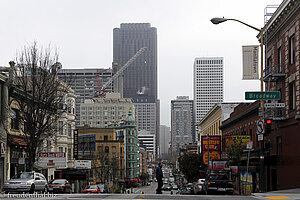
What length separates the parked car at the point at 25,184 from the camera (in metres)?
25.2

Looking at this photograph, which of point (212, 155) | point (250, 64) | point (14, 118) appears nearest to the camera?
point (250, 64)

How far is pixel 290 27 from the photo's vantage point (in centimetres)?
3212

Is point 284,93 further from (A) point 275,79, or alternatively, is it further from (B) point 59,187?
(B) point 59,187

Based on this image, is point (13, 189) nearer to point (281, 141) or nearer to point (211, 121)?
point (281, 141)

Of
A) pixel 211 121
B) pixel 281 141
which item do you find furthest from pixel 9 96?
pixel 211 121

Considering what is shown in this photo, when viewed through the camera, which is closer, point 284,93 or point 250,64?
point 250,64

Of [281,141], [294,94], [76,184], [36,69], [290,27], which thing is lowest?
[76,184]

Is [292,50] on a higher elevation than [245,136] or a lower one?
higher

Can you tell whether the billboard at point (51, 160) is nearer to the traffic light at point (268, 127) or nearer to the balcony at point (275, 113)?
the balcony at point (275, 113)

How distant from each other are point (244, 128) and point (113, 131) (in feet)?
205

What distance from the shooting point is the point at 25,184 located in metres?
25.6

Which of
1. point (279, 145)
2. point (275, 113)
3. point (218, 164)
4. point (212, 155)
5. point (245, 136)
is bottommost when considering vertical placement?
point (218, 164)

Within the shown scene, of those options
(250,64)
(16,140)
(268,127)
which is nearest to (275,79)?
(250,64)

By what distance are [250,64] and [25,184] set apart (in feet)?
53.6
